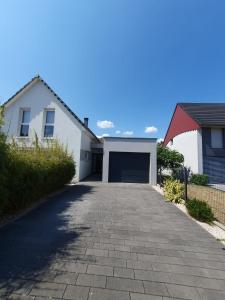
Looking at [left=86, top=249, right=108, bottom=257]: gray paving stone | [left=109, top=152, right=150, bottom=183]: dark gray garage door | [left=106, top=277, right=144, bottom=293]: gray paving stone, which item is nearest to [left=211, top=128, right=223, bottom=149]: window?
[left=109, top=152, right=150, bottom=183]: dark gray garage door

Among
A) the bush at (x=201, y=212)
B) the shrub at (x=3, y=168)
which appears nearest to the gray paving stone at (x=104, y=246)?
the shrub at (x=3, y=168)

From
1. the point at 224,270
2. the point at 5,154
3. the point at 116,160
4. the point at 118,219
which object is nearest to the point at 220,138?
the point at 116,160

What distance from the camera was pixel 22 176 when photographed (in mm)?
6520

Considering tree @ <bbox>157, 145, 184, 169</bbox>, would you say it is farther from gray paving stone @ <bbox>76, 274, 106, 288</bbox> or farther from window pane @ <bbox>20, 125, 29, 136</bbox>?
gray paving stone @ <bbox>76, 274, 106, 288</bbox>

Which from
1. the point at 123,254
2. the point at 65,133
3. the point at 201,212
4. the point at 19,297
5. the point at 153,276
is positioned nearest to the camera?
the point at 19,297

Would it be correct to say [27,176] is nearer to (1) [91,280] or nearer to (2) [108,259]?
(2) [108,259]

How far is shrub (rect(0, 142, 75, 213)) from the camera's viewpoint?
6035 mm

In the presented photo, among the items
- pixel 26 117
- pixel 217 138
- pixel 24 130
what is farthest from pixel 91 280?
pixel 217 138

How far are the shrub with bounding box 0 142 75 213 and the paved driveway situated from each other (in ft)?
2.37

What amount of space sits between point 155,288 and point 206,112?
22129mm

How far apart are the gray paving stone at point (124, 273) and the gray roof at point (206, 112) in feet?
61.0

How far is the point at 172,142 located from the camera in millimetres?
27906

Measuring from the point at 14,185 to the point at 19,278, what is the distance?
11.7 feet

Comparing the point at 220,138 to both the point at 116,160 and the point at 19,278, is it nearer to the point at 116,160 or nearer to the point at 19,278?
the point at 116,160
